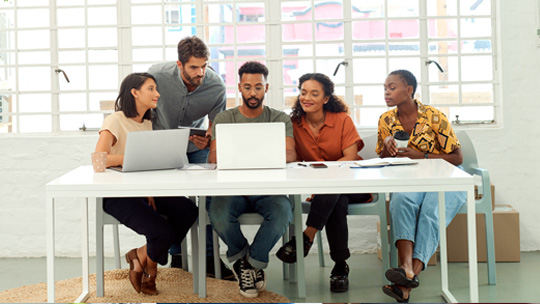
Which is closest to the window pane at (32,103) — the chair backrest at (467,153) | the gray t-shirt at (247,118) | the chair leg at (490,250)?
the gray t-shirt at (247,118)

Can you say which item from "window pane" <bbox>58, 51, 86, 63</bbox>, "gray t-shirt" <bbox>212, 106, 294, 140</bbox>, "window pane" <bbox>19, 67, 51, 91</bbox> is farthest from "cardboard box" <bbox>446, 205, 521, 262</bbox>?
"window pane" <bbox>19, 67, 51, 91</bbox>

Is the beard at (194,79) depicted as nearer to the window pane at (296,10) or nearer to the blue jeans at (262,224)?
the blue jeans at (262,224)

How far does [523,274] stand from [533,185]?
3.15 feet

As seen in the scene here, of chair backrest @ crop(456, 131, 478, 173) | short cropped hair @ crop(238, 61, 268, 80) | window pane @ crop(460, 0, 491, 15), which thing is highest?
window pane @ crop(460, 0, 491, 15)

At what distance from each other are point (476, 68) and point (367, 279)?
188cm

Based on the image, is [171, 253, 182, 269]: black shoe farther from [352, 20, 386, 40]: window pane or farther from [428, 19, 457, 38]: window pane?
[428, 19, 457, 38]: window pane

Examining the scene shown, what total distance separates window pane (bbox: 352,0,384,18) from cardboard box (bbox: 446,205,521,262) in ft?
5.36

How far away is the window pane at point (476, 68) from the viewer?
184 inches

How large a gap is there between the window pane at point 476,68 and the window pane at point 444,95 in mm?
115

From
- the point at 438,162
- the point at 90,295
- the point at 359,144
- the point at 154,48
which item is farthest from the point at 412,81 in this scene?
the point at 90,295

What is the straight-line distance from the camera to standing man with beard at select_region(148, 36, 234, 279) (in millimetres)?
3695

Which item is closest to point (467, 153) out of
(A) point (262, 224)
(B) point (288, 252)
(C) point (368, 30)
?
(C) point (368, 30)

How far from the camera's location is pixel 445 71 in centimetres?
468

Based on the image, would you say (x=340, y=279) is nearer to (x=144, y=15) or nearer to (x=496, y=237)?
(x=496, y=237)
